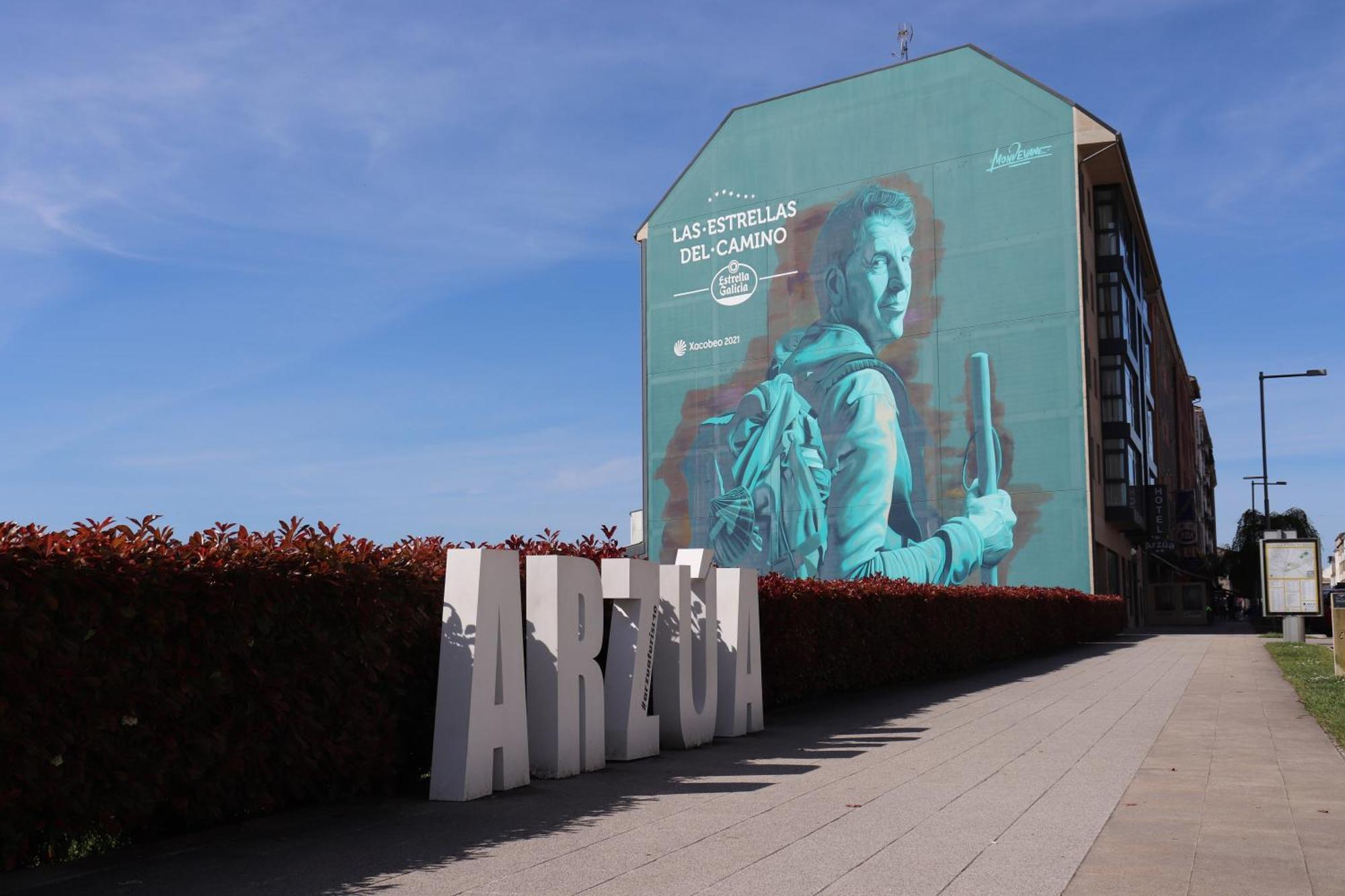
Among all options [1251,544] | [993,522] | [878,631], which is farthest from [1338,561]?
[878,631]

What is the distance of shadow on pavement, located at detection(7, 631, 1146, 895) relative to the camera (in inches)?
225

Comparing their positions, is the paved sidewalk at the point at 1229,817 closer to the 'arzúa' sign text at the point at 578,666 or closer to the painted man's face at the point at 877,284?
the 'arzúa' sign text at the point at 578,666

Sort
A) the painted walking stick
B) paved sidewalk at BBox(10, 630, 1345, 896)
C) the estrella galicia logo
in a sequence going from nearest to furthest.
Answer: paved sidewalk at BBox(10, 630, 1345, 896)
the painted walking stick
the estrella galicia logo

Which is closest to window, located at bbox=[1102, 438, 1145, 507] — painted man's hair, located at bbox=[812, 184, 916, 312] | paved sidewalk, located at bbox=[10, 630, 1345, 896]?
painted man's hair, located at bbox=[812, 184, 916, 312]

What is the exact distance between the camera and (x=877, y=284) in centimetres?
4584

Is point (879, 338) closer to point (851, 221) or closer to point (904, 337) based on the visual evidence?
point (904, 337)

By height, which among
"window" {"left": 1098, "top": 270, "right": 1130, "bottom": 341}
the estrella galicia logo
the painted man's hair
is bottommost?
"window" {"left": 1098, "top": 270, "right": 1130, "bottom": 341}

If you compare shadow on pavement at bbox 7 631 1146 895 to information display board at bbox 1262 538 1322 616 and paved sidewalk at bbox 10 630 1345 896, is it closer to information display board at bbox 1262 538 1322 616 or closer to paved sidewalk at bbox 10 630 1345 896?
paved sidewalk at bbox 10 630 1345 896

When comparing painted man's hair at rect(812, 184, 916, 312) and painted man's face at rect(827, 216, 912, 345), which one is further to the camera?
painted man's hair at rect(812, 184, 916, 312)

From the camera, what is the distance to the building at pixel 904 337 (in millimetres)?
42656

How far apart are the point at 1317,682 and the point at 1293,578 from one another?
1531cm
